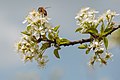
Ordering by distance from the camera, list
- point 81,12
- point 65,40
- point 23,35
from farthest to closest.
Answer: point 81,12
point 23,35
point 65,40

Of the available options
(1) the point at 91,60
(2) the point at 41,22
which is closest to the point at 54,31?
(2) the point at 41,22

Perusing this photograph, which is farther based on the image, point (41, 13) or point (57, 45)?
point (41, 13)

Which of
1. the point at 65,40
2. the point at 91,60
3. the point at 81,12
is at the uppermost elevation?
the point at 81,12

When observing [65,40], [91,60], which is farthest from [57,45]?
[91,60]

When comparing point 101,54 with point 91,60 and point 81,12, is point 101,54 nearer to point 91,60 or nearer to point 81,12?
point 91,60

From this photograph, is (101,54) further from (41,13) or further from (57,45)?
(41,13)

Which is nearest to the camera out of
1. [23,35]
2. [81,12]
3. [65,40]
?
[65,40]

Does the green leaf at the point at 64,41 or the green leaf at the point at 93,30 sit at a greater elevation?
the green leaf at the point at 93,30

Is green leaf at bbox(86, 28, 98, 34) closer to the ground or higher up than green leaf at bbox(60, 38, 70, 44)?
higher up

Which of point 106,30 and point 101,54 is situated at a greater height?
point 106,30
